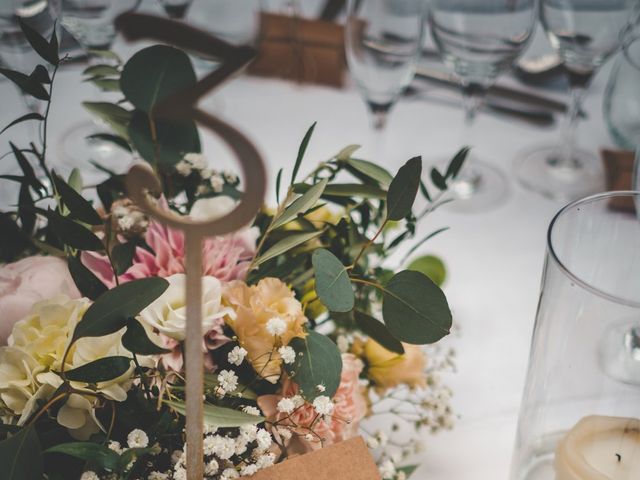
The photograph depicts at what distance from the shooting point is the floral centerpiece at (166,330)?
380mm

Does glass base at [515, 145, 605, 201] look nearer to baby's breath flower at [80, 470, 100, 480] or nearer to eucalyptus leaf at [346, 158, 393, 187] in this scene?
eucalyptus leaf at [346, 158, 393, 187]

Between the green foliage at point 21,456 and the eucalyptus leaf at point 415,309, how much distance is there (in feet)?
0.63

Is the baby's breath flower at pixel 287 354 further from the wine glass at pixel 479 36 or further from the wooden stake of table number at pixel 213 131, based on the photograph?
the wine glass at pixel 479 36

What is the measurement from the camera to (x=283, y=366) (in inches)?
17.0

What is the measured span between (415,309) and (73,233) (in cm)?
20

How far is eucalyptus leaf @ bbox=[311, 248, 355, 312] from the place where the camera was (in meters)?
0.39

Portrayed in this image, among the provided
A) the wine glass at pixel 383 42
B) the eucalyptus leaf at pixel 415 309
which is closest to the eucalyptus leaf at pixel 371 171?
Result: the eucalyptus leaf at pixel 415 309

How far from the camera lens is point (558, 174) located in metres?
0.97

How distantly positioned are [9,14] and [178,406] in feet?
2.05

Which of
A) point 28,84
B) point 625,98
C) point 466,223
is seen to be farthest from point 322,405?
point 625,98

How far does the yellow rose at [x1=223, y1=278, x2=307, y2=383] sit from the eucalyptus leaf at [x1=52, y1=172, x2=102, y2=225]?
90 mm

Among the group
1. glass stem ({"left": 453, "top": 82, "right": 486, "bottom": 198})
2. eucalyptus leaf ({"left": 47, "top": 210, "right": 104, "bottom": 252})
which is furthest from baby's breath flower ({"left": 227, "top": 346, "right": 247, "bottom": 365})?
glass stem ({"left": 453, "top": 82, "right": 486, "bottom": 198})

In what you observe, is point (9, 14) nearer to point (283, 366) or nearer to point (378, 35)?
point (378, 35)

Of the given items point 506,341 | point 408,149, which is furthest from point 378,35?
point 506,341
